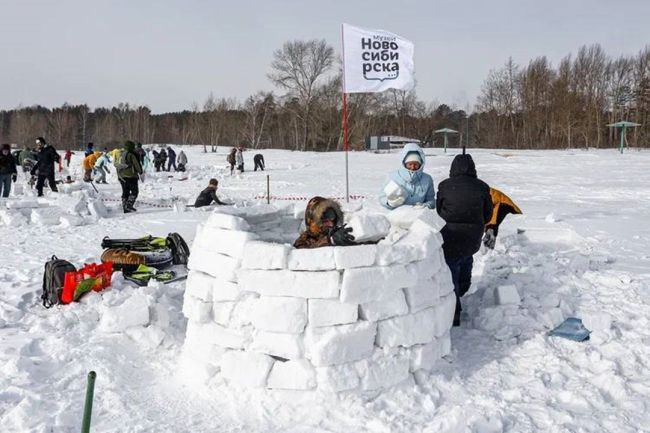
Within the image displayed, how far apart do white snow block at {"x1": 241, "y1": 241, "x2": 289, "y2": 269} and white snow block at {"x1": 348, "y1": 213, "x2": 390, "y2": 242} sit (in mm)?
573

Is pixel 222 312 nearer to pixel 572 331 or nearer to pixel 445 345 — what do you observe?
pixel 445 345

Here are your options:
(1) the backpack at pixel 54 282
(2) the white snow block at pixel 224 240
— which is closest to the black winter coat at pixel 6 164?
(1) the backpack at pixel 54 282

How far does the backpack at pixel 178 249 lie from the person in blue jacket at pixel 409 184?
290cm

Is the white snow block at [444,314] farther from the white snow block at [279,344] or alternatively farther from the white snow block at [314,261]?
the white snow block at [279,344]

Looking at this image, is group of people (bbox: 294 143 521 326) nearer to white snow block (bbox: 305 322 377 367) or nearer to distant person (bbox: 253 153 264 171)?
white snow block (bbox: 305 322 377 367)

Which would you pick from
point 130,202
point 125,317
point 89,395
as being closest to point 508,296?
point 125,317

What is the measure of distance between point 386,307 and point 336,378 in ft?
1.88

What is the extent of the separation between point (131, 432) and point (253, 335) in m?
0.93

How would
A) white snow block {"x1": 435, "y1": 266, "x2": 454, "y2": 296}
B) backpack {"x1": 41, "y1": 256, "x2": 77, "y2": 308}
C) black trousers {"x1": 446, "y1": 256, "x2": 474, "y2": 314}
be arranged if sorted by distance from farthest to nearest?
backpack {"x1": 41, "y1": 256, "x2": 77, "y2": 308} < black trousers {"x1": 446, "y1": 256, "x2": 474, "y2": 314} < white snow block {"x1": 435, "y1": 266, "x2": 454, "y2": 296}

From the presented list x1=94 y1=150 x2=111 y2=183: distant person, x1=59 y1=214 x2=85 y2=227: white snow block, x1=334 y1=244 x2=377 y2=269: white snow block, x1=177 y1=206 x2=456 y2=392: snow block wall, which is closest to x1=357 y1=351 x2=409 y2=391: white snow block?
x1=177 y1=206 x2=456 y2=392: snow block wall

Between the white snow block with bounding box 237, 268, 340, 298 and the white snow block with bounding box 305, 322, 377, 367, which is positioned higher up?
the white snow block with bounding box 237, 268, 340, 298

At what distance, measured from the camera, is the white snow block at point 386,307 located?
11.7 ft

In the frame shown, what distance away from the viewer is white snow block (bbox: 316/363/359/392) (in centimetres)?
Answer: 344

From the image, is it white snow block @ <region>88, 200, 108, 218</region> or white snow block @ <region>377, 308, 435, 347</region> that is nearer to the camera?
white snow block @ <region>377, 308, 435, 347</region>
